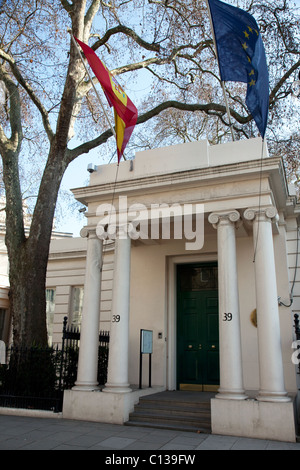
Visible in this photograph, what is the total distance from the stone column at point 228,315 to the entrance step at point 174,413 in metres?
0.74

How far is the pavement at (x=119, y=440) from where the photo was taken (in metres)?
5.86

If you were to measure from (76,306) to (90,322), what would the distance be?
21.7 feet

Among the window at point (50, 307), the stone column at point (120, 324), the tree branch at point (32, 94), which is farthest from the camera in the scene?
the window at point (50, 307)

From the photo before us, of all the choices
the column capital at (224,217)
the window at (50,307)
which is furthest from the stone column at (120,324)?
the window at (50,307)

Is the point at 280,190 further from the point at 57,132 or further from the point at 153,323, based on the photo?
the point at 57,132

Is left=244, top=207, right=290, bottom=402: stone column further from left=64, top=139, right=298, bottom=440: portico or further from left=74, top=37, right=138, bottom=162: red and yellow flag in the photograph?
left=74, top=37, right=138, bottom=162: red and yellow flag

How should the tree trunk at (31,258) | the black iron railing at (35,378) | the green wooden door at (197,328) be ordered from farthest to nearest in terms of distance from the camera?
the green wooden door at (197,328) < the tree trunk at (31,258) < the black iron railing at (35,378)

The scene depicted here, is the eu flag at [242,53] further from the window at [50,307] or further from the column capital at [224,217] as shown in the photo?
the window at [50,307]

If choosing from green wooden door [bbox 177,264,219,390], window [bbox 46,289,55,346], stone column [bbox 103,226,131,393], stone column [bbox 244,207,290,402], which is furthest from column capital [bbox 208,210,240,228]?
window [bbox 46,289,55,346]

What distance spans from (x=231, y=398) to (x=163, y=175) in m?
4.77

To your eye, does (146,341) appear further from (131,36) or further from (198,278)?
(131,36)

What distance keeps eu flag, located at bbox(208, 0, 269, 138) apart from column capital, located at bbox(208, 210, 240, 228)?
5.98 ft

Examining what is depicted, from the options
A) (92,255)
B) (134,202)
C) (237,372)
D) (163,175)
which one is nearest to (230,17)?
(163,175)

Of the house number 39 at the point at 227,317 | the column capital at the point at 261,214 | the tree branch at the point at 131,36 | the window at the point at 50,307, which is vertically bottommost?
the house number 39 at the point at 227,317
